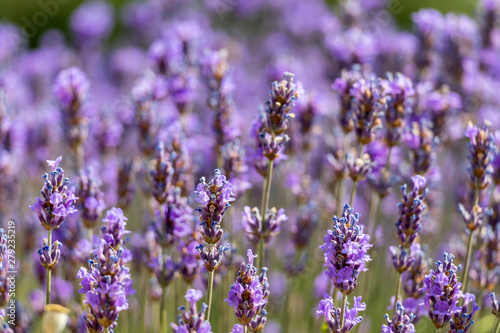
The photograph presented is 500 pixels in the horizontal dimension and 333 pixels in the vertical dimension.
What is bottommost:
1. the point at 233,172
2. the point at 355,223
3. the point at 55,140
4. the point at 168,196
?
the point at 355,223

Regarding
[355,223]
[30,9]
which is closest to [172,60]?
[355,223]

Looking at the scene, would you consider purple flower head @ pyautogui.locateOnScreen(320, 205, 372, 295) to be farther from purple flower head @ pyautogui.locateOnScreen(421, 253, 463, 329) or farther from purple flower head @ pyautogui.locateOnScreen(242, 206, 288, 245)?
purple flower head @ pyautogui.locateOnScreen(242, 206, 288, 245)

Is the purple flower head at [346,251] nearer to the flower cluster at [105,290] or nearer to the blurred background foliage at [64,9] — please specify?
the flower cluster at [105,290]

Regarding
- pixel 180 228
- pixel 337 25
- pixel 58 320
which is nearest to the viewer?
pixel 58 320

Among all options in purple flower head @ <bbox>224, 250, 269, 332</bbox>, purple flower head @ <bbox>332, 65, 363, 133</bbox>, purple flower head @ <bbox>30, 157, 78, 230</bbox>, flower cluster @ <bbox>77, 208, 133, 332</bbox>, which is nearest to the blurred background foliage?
purple flower head @ <bbox>332, 65, 363, 133</bbox>

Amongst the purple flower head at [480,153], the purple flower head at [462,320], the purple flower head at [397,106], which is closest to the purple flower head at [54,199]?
the purple flower head at [462,320]

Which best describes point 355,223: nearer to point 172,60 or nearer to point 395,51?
point 172,60

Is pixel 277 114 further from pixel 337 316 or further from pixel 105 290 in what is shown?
pixel 105 290
